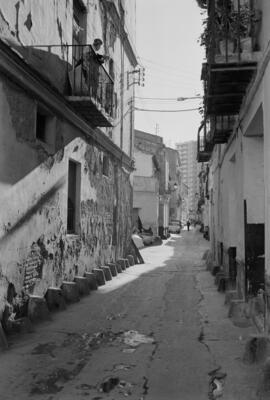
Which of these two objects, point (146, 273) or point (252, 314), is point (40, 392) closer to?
point (252, 314)

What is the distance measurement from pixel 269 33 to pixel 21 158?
3.97m

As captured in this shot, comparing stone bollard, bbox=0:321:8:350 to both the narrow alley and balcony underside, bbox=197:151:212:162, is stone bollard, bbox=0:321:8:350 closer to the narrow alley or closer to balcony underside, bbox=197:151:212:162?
the narrow alley

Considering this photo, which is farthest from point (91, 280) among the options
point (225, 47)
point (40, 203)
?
point (225, 47)

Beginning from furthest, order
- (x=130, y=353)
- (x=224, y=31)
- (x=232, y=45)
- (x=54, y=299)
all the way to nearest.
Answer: (x=54, y=299) → (x=232, y=45) → (x=224, y=31) → (x=130, y=353)

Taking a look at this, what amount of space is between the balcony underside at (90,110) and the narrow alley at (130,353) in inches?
157

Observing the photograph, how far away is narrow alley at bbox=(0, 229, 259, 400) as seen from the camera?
177 inches

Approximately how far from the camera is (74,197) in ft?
34.8

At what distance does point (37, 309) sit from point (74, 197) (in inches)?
143

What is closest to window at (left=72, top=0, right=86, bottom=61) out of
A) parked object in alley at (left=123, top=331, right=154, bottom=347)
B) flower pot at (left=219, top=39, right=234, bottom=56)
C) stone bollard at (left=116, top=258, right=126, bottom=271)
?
flower pot at (left=219, top=39, right=234, bottom=56)

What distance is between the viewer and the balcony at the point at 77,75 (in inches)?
330

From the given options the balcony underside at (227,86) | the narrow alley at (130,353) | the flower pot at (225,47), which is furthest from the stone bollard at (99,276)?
the flower pot at (225,47)

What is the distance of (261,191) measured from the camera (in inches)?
290

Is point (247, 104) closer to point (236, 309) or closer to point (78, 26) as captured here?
point (236, 309)

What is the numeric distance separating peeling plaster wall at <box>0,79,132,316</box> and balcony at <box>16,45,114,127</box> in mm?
592
